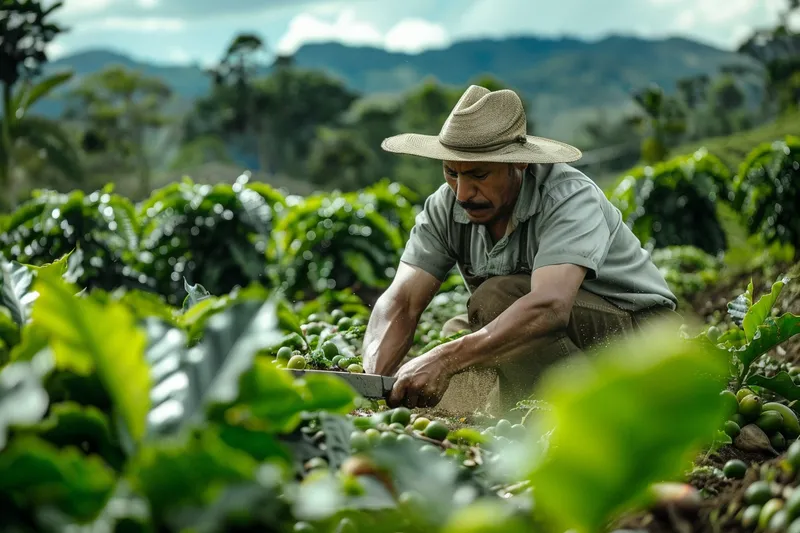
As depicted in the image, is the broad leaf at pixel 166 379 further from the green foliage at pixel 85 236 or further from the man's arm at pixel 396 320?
the green foliage at pixel 85 236

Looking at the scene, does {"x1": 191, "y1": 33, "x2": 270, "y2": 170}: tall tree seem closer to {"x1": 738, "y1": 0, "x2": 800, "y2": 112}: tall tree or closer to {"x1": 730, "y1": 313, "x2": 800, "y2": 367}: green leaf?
{"x1": 738, "y1": 0, "x2": 800, "y2": 112}: tall tree

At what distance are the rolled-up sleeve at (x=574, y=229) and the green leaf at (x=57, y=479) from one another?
7.71 feet

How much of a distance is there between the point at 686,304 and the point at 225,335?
605 cm

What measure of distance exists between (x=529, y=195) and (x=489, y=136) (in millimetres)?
349

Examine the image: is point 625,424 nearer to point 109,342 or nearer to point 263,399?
point 263,399

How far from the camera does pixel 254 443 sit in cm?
154

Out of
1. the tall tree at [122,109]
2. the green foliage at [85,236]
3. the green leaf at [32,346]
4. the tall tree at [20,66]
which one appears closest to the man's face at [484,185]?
the green leaf at [32,346]

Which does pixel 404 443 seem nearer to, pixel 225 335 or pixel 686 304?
pixel 225 335

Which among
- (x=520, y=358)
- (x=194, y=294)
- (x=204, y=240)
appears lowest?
(x=204, y=240)

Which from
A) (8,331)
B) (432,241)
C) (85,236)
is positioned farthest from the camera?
(85,236)

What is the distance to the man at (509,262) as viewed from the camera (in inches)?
129

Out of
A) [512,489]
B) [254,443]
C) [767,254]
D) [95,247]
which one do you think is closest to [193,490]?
[254,443]

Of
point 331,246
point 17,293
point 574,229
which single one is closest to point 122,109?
point 331,246

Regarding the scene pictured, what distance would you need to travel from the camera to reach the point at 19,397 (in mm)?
1440
